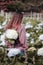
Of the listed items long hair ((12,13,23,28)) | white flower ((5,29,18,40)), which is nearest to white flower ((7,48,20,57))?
white flower ((5,29,18,40))

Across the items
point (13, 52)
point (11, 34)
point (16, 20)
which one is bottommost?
point (13, 52)

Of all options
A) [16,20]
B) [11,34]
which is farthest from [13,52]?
[16,20]

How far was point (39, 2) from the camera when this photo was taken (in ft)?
27.6

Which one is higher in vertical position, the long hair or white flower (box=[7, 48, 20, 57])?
the long hair

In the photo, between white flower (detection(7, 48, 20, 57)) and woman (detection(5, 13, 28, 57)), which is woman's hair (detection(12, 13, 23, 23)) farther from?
white flower (detection(7, 48, 20, 57))

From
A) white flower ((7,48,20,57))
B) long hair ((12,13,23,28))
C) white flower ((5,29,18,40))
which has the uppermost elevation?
long hair ((12,13,23,28))

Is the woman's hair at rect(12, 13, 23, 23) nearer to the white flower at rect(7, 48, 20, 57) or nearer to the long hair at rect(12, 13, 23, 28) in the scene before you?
the long hair at rect(12, 13, 23, 28)

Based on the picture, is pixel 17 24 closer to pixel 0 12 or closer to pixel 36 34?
pixel 36 34

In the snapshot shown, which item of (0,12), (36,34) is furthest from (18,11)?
(0,12)

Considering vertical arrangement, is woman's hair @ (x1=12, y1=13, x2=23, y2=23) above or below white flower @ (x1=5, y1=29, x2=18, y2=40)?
above

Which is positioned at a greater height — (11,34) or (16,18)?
(16,18)

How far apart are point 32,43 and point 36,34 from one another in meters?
0.74

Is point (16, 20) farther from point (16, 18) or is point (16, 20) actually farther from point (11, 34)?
point (11, 34)

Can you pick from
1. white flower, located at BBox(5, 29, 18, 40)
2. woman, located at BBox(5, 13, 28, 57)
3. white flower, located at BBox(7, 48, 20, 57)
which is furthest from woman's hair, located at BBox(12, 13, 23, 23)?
white flower, located at BBox(7, 48, 20, 57)
